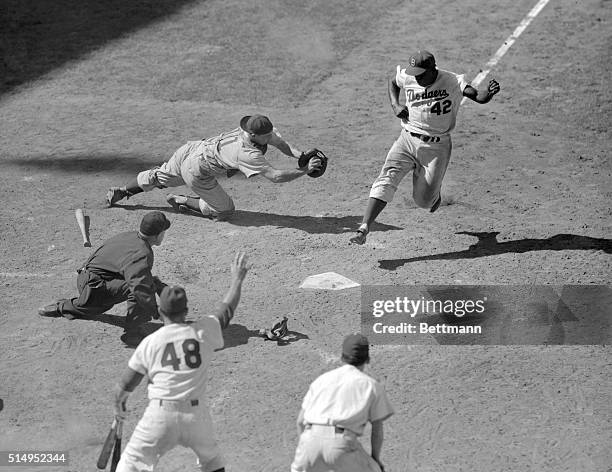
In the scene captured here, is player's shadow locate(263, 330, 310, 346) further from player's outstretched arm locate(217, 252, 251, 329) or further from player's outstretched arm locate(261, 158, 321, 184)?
player's outstretched arm locate(261, 158, 321, 184)

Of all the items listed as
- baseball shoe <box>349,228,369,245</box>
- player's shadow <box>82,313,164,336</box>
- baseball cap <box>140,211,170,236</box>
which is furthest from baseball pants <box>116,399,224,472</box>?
baseball shoe <box>349,228,369,245</box>

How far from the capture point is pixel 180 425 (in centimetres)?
663

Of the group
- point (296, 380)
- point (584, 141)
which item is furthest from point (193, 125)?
point (296, 380)

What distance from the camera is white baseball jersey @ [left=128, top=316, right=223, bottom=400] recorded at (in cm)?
665

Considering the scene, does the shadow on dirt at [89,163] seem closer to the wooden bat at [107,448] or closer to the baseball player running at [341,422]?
the wooden bat at [107,448]

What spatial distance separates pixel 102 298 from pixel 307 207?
343cm

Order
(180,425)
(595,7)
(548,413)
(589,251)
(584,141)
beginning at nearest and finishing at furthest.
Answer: (180,425) → (548,413) → (589,251) → (584,141) → (595,7)

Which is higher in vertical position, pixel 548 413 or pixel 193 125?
pixel 548 413

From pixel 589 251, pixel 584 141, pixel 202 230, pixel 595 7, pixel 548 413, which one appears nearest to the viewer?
pixel 548 413

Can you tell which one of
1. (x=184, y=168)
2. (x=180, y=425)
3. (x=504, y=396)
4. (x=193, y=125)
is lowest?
(x=193, y=125)

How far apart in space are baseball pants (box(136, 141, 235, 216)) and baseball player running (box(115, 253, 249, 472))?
14.7 feet

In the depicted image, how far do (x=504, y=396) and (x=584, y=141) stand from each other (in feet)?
19.9

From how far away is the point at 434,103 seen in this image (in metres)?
10.5

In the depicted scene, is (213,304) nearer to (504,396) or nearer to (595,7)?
(504,396)
